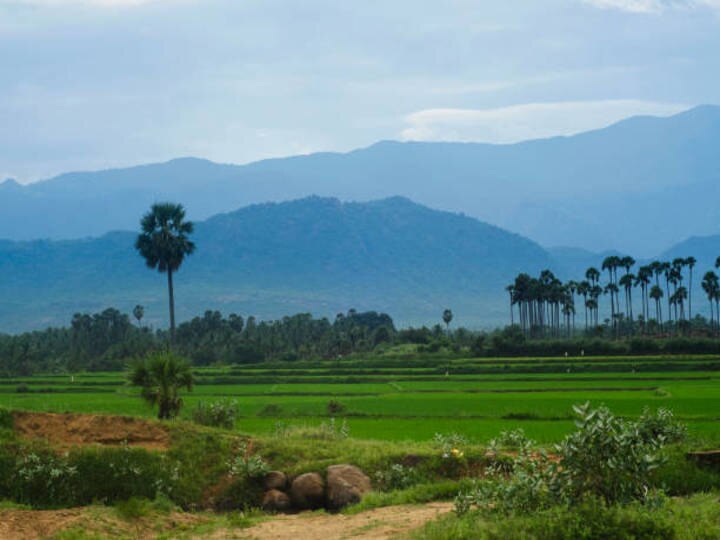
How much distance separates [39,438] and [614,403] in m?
30.5

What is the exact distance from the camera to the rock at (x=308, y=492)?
21.0 metres

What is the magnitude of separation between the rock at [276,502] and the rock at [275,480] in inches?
12.5

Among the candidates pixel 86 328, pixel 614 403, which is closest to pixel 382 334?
pixel 86 328

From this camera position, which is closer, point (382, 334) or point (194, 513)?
point (194, 513)

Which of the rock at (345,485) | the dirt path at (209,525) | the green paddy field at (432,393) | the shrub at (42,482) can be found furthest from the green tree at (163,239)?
the dirt path at (209,525)

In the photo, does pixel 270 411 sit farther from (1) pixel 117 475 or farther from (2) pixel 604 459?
(2) pixel 604 459

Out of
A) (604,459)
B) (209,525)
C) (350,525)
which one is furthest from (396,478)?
(604,459)

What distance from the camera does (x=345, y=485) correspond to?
2069 centimetres

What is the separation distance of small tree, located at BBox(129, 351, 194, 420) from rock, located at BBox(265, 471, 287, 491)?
955 cm

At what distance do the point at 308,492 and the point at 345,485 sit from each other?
0.95 meters

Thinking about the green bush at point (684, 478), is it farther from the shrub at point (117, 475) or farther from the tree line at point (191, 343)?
the tree line at point (191, 343)

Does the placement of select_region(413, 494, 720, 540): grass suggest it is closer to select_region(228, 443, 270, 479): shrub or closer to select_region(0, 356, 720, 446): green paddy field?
select_region(228, 443, 270, 479): shrub

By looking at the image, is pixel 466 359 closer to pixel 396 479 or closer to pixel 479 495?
pixel 396 479

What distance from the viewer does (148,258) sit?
82812mm
